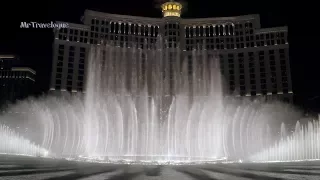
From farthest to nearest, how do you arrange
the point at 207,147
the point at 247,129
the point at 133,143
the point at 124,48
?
the point at 124,48, the point at 247,129, the point at 133,143, the point at 207,147

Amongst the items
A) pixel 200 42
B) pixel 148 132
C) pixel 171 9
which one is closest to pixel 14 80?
pixel 171 9

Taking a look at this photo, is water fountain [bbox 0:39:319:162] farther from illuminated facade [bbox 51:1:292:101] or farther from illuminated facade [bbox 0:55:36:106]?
illuminated facade [bbox 0:55:36:106]

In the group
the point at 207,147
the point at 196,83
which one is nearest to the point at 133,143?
the point at 207,147

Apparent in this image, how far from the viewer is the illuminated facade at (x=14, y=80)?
135375 mm

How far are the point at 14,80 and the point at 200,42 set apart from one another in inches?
3360

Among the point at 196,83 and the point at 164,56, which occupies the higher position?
the point at 164,56

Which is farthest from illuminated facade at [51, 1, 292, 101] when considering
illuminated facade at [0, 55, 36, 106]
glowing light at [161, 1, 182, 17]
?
illuminated facade at [0, 55, 36, 106]

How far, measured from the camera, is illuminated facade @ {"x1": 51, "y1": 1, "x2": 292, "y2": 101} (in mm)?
89812

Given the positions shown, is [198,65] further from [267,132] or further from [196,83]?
[267,132]

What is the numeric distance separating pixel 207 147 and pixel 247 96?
55847mm

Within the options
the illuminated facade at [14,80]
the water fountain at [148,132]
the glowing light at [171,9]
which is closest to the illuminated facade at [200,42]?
the glowing light at [171,9]

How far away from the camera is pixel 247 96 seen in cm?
8962

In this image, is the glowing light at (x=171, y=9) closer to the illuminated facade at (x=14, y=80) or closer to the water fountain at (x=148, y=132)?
the water fountain at (x=148, y=132)

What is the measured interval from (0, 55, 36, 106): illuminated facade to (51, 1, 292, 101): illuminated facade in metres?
56.1
